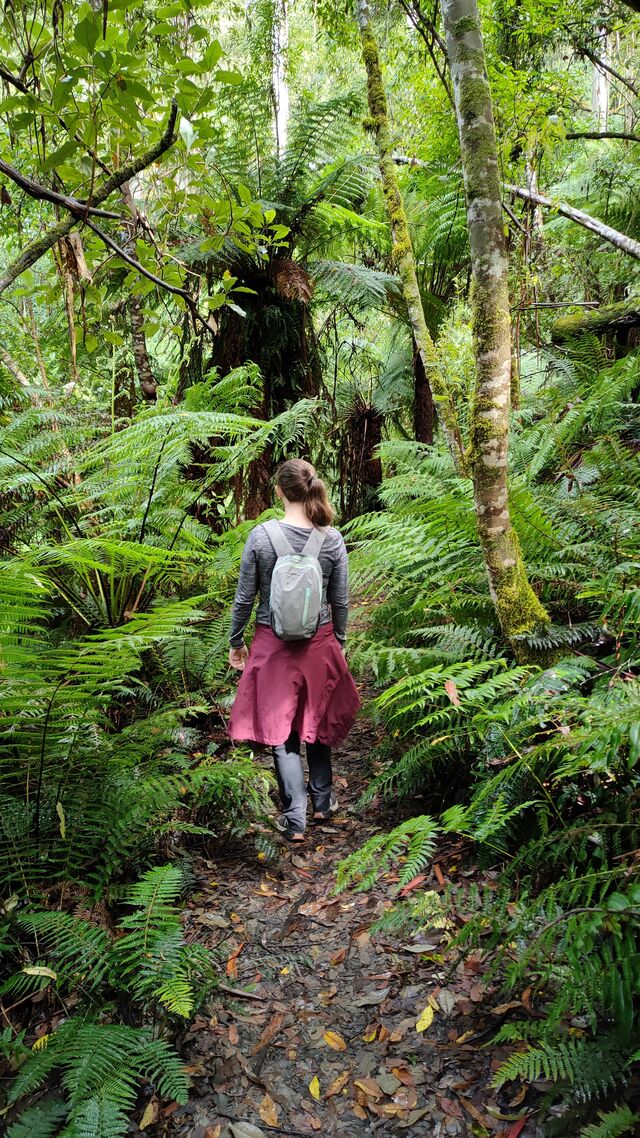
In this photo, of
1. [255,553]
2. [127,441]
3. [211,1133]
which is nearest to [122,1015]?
[211,1133]

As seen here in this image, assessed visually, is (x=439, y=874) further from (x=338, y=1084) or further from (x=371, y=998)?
(x=338, y=1084)

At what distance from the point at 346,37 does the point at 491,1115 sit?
7250 millimetres

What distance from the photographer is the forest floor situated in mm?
1577

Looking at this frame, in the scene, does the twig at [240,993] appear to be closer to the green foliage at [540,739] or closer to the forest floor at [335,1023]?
the forest floor at [335,1023]

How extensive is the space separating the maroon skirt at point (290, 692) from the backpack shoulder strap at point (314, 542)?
1.32 ft

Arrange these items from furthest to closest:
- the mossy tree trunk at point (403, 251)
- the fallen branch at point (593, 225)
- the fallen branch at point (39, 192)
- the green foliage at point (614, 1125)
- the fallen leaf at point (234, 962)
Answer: the fallen branch at point (593, 225) → the mossy tree trunk at point (403, 251) → the fallen leaf at point (234, 962) → the fallen branch at point (39, 192) → the green foliage at point (614, 1125)

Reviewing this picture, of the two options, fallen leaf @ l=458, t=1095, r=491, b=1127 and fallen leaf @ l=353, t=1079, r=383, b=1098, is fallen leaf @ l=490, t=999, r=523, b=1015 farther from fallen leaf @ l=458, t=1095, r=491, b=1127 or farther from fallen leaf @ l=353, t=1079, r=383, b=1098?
fallen leaf @ l=353, t=1079, r=383, b=1098

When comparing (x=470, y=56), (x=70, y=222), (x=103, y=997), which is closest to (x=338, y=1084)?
(x=103, y=997)

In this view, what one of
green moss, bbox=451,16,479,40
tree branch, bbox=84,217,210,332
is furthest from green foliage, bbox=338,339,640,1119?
green moss, bbox=451,16,479,40

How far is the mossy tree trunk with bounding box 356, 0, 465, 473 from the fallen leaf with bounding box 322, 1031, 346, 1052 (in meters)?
2.87

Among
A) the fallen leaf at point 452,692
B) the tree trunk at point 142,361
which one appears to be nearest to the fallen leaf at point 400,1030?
the fallen leaf at point 452,692

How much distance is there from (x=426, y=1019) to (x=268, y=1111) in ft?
1.64

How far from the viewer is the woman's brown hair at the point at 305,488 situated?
9.32ft

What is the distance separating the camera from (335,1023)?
191cm
